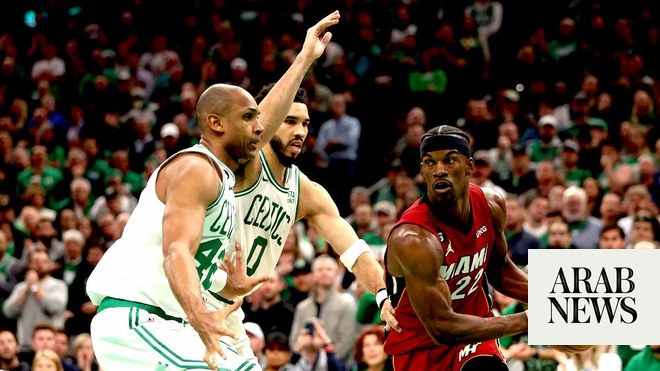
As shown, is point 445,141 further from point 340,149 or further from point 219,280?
point 340,149

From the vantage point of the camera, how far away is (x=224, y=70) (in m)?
18.2

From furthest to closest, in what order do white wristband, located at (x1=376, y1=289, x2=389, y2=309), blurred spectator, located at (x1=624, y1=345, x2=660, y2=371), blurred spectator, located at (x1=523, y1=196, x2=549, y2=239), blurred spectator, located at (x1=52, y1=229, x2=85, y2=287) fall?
1. blurred spectator, located at (x1=52, y1=229, x2=85, y2=287)
2. blurred spectator, located at (x1=523, y1=196, x2=549, y2=239)
3. blurred spectator, located at (x1=624, y1=345, x2=660, y2=371)
4. white wristband, located at (x1=376, y1=289, x2=389, y2=309)

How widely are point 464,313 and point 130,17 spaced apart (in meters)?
14.5

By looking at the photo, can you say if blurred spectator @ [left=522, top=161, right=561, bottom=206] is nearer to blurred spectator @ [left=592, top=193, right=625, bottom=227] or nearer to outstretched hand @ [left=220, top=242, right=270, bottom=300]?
blurred spectator @ [left=592, top=193, right=625, bottom=227]

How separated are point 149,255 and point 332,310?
5.80m

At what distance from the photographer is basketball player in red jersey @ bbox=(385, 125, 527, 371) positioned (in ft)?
19.9

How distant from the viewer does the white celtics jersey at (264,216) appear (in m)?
7.15

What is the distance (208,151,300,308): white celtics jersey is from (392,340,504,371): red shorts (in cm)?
125

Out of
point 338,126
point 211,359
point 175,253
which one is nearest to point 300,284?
point 338,126

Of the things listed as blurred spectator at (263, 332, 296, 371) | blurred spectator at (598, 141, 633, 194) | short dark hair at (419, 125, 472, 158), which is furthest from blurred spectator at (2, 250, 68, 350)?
short dark hair at (419, 125, 472, 158)

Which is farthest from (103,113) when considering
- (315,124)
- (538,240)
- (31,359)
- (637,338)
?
(637,338)

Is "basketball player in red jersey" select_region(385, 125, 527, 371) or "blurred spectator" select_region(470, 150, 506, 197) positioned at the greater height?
"blurred spectator" select_region(470, 150, 506, 197)

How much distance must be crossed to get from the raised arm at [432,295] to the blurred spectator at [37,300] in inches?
285

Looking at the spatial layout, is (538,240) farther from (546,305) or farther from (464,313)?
(546,305)
